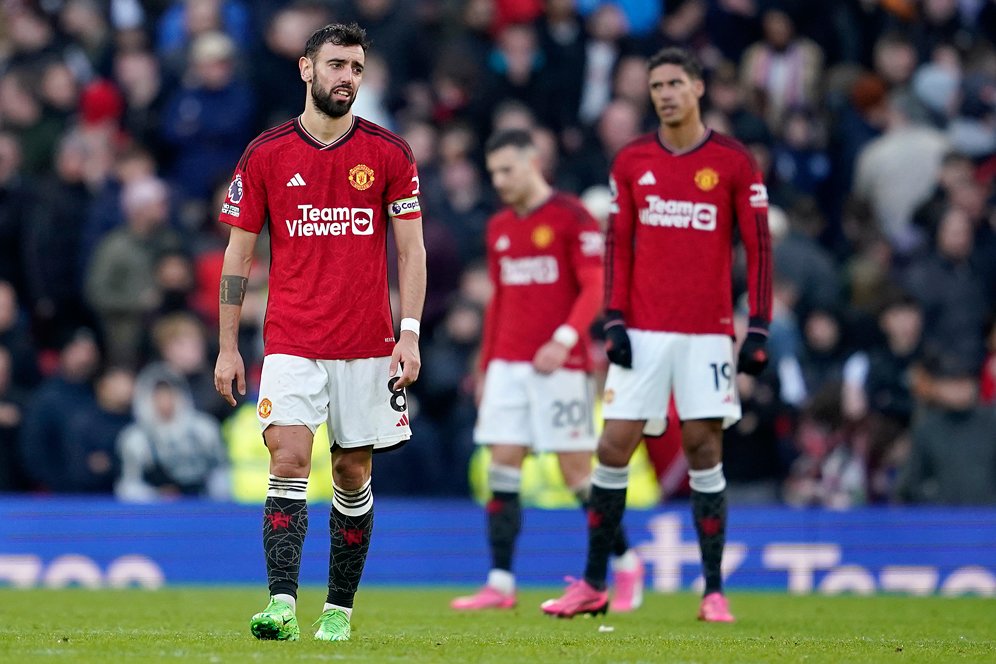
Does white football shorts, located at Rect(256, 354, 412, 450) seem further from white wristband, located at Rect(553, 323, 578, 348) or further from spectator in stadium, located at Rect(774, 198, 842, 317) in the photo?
spectator in stadium, located at Rect(774, 198, 842, 317)

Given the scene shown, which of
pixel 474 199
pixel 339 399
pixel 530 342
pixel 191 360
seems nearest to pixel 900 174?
pixel 474 199

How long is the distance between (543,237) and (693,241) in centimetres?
179

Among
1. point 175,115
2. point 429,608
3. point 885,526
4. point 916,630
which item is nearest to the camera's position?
point 916,630

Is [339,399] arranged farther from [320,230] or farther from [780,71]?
[780,71]

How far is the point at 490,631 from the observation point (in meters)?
9.21

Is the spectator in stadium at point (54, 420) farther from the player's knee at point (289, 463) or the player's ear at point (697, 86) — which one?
the player's knee at point (289, 463)

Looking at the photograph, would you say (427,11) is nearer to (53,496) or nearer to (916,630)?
(53,496)

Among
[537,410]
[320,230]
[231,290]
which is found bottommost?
[537,410]

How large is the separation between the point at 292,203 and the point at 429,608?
413cm

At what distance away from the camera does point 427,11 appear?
19.3 meters

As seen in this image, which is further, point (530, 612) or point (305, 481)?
point (530, 612)

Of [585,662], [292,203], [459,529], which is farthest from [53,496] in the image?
[585,662]

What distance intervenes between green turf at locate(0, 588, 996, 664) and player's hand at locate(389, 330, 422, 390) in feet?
3.76

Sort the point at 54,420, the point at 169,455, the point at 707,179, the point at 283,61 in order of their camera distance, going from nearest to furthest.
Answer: the point at 707,179 < the point at 169,455 < the point at 54,420 < the point at 283,61
